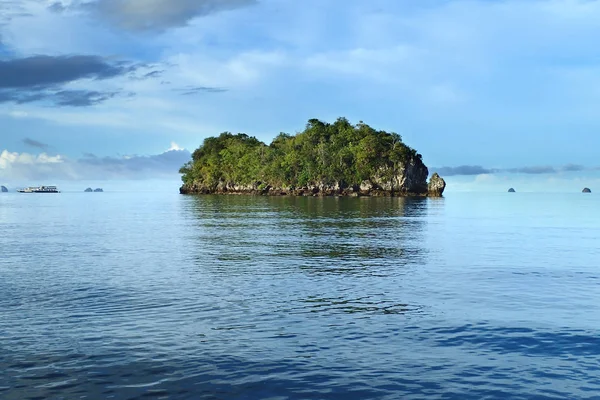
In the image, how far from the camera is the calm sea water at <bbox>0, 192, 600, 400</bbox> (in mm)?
14594

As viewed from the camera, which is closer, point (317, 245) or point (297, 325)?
point (297, 325)

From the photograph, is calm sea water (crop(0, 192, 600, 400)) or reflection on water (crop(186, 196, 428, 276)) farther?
reflection on water (crop(186, 196, 428, 276))

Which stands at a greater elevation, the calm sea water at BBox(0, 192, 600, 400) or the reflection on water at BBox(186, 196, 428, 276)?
the reflection on water at BBox(186, 196, 428, 276)

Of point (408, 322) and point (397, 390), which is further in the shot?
point (408, 322)

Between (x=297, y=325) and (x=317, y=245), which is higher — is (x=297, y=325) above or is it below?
below

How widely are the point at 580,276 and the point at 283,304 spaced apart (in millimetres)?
18903

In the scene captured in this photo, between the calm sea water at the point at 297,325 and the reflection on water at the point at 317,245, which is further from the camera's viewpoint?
the reflection on water at the point at 317,245

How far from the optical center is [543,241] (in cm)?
5425

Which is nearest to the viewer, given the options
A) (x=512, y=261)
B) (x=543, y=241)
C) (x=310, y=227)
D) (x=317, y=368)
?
(x=317, y=368)

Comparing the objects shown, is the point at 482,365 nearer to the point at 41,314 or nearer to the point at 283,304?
the point at 283,304

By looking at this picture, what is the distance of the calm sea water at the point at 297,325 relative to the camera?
14.6 meters

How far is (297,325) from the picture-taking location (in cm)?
2045

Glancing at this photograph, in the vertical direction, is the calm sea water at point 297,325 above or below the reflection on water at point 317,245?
below

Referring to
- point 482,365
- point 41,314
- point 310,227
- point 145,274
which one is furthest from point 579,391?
point 310,227
